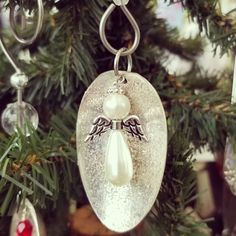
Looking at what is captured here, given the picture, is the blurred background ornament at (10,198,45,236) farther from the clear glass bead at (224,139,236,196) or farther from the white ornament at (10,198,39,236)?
the clear glass bead at (224,139,236,196)

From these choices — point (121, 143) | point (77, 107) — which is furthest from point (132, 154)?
point (77, 107)

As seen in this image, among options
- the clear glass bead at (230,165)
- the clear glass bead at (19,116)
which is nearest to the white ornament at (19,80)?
the clear glass bead at (19,116)

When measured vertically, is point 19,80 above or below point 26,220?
above

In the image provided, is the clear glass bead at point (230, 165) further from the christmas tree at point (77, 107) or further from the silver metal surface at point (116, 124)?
the silver metal surface at point (116, 124)

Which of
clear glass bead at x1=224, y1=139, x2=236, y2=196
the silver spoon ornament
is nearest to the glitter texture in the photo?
the silver spoon ornament

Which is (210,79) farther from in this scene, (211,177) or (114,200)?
(114,200)

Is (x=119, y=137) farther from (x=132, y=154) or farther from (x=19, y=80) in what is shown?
(x=19, y=80)
